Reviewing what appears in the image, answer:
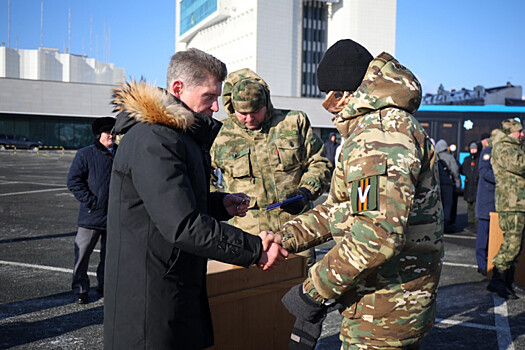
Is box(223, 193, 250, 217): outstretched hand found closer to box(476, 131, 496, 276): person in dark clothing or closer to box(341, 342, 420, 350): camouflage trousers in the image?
box(341, 342, 420, 350): camouflage trousers

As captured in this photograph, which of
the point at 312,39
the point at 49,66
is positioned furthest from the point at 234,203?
the point at 49,66

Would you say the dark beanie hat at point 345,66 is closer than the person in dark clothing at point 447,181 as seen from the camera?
Yes

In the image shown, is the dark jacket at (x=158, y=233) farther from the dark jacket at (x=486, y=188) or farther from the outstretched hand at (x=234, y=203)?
the dark jacket at (x=486, y=188)

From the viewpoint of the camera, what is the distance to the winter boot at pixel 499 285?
588cm

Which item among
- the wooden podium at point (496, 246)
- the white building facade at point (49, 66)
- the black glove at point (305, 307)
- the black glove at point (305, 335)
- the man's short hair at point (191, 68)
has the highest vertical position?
the white building facade at point (49, 66)

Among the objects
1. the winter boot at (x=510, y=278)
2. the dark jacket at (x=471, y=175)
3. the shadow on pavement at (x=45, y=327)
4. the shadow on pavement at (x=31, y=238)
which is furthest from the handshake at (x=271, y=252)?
the dark jacket at (x=471, y=175)

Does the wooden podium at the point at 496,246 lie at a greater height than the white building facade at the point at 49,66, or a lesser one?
lesser

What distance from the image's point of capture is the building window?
217 feet

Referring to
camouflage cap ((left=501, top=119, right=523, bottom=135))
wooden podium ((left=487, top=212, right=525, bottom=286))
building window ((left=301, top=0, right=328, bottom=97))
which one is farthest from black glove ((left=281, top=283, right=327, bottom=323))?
building window ((left=301, top=0, right=328, bottom=97))

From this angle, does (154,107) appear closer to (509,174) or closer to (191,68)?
(191,68)

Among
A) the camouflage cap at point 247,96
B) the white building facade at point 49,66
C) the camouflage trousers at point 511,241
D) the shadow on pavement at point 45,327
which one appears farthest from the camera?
the white building facade at point 49,66

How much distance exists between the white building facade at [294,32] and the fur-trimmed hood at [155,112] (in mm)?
58070

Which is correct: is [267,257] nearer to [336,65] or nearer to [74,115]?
[336,65]

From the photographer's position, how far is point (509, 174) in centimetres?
595
